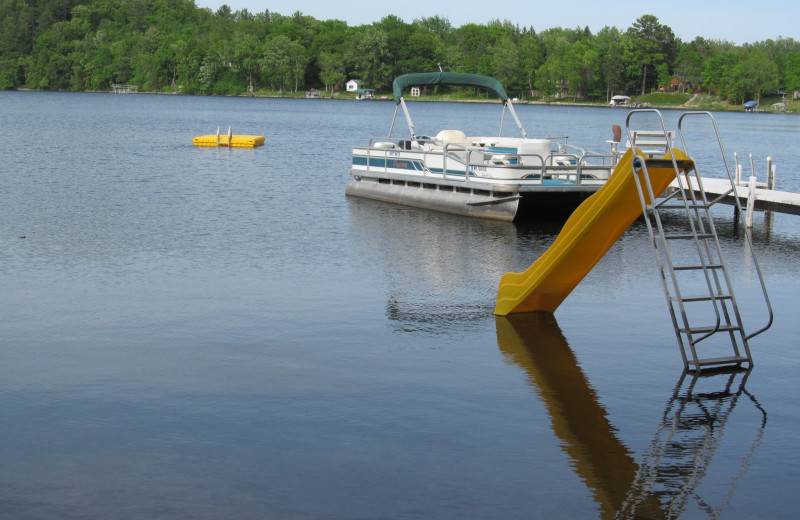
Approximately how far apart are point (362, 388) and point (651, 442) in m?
2.61

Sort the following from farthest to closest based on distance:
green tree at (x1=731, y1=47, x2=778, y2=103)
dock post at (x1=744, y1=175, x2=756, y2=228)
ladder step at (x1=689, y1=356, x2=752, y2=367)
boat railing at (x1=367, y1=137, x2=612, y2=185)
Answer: green tree at (x1=731, y1=47, x2=778, y2=103), boat railing at (x1=367, y1=137, x2=612, y2=185), dock post at (x1=744, y1=175, x2=756, y2=228), ladder step at (x1=689, y1=356, x2=752, y2=367)

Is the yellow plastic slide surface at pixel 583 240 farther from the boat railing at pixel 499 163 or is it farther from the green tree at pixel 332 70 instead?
the green tree at pixel 332 70

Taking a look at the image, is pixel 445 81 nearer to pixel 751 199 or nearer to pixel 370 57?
pixel 751 199

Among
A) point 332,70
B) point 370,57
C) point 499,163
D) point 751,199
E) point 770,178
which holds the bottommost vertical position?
point 751,199

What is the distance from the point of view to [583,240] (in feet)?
33.9

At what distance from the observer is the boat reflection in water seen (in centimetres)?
633

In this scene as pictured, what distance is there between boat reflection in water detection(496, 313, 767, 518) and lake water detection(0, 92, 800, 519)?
1.0 inches

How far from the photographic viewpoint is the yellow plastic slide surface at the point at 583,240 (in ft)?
31.3

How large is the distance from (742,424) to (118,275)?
360 inches

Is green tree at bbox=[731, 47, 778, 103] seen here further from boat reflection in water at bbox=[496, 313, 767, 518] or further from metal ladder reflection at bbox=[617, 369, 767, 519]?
metal ladder reflection at bbox=[617, 369, 767, 519]

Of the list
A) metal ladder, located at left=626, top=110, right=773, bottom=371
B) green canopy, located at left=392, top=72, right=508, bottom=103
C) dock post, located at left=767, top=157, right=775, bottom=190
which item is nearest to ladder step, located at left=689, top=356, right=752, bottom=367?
metal ladder, located at left=626, top=110, right=773, bottom=371

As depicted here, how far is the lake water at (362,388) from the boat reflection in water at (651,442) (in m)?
0.02

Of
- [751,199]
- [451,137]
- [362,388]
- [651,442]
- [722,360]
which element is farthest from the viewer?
[451,137]

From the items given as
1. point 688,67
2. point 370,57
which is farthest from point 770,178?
point 688,67
